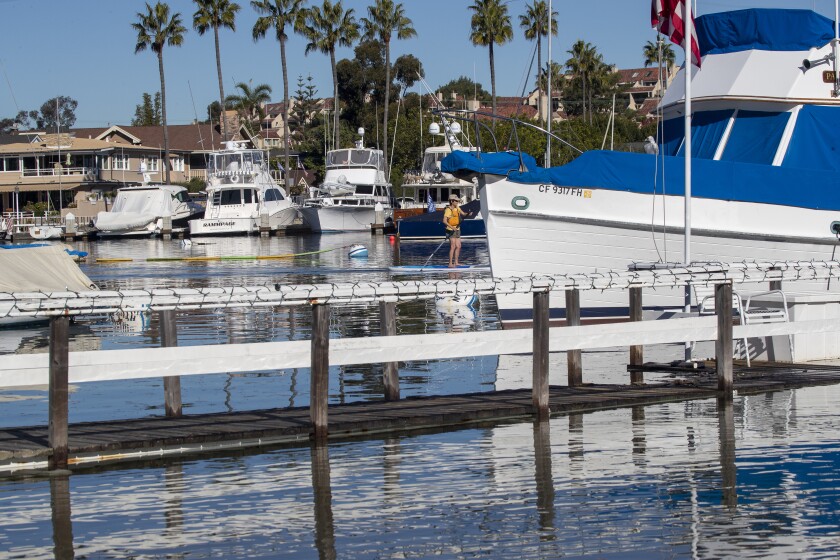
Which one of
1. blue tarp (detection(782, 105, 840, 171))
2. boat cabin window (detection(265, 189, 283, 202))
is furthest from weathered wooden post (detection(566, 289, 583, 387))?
boat cabin window (detection(265, 189, 283, 202))

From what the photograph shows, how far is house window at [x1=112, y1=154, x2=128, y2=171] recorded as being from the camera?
101m

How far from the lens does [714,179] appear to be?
66.0 ft

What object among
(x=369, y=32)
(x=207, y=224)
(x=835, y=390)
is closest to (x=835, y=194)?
(x=835, y=390)

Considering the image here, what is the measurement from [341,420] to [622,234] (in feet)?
32.6

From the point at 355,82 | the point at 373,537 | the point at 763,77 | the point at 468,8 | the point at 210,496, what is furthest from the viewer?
the point at 355,82

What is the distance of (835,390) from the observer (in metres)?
13.3

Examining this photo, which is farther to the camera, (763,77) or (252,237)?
(252,237)

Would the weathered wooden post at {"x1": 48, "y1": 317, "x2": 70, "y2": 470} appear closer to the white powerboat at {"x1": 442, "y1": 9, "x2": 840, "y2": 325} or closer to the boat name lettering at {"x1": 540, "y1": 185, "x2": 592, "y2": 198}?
the white powerboat at {"x1": 442, "y1": 9, "x2": 840, "y2": 325}

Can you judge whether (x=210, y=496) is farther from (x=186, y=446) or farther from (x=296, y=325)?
(x=296, y=325)

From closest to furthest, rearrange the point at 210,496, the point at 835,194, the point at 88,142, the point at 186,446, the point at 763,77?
the point at 210,496, the point at 186,446, the point at 835,194, the point at 763,77, the point at 88,142

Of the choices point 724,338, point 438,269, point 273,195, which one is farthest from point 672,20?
point 273,195

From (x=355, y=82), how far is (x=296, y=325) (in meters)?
94.0

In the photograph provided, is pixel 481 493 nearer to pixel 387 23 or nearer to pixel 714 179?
pixel 714 179

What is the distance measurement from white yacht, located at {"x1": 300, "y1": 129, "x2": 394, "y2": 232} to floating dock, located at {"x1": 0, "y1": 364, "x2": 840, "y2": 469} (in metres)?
63.7
